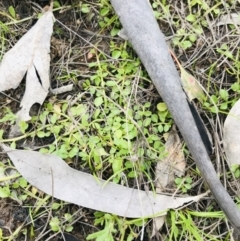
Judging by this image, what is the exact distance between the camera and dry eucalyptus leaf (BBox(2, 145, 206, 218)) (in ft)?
6.93

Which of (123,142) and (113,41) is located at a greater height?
(113,41)

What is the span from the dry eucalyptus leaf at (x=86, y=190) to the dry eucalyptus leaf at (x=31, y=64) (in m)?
0.20

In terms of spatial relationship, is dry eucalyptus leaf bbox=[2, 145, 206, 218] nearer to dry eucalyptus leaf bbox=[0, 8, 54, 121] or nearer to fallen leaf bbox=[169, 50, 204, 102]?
dry eucalyptus leaf bbox=[0, 8, 54, 121]

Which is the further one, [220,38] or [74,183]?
[220,38]

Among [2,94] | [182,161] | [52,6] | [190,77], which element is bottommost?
[182,161]

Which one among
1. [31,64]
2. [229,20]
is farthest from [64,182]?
[229,20]

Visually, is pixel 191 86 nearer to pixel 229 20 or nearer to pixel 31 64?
pixel 229 20

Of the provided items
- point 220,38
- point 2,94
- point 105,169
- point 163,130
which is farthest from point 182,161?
point 2,94

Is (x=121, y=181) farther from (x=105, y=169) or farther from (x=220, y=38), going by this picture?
(x=220, y=38)

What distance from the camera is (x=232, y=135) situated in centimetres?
220

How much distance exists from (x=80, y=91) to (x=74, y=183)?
0.41 metres

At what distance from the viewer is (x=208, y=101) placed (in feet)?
7.43

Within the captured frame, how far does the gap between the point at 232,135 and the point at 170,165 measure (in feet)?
0.94

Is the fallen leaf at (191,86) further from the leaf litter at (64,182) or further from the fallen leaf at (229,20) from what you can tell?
the fallen leaf at (229,20)
